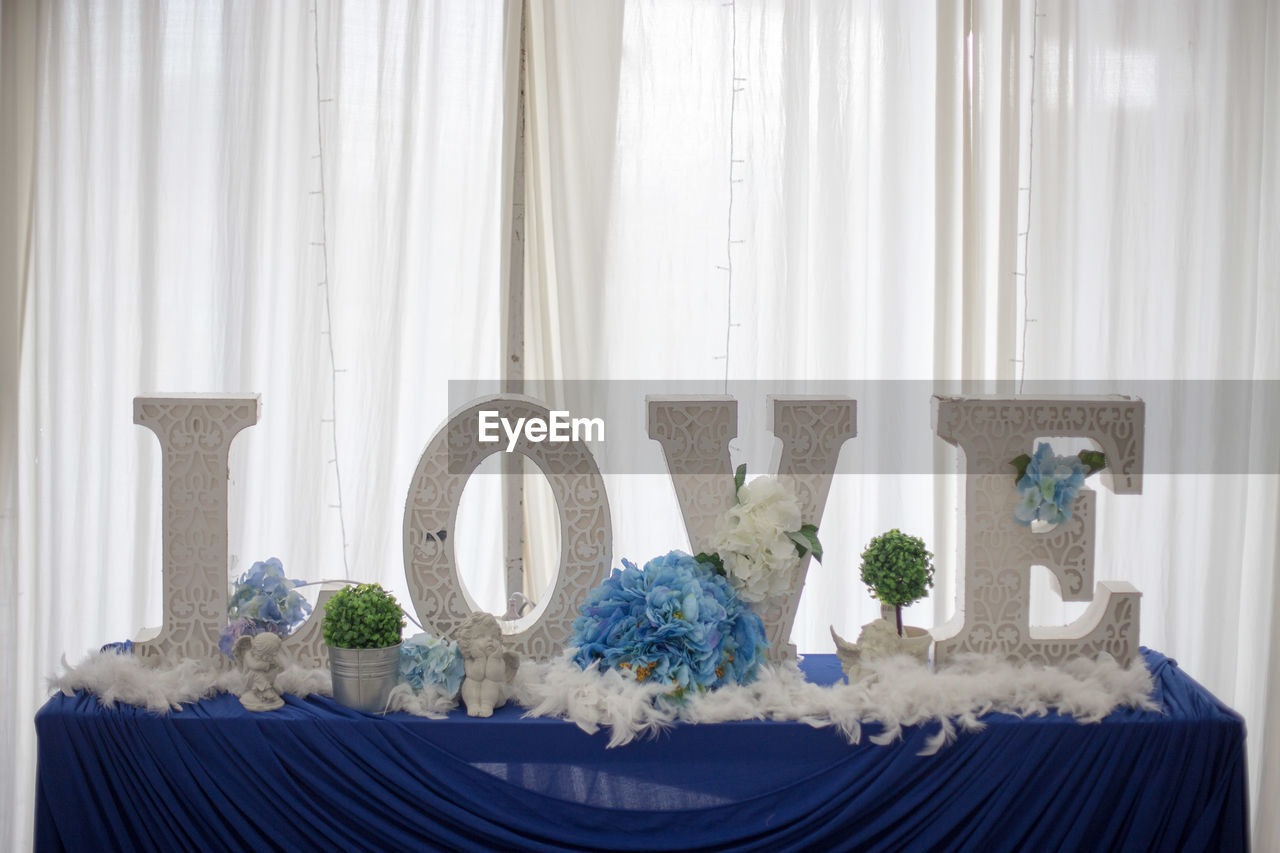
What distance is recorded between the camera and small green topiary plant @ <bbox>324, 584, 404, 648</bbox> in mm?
1814

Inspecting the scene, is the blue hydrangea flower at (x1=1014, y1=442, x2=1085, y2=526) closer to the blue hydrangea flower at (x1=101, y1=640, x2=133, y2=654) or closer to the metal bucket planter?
the metal bucket planter

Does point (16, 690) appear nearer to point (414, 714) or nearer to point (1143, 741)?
point (414, 714)

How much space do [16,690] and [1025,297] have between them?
2526 millimetres

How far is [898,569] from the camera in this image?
6.32ft

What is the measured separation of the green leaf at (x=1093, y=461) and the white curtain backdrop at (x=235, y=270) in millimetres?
1370

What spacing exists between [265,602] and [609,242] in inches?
45.6

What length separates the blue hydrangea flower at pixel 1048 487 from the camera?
76.0 inches

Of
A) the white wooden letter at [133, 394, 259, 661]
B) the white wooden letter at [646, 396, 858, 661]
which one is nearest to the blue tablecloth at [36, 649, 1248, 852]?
the white wooden letter at [133, 394, 259, 661]

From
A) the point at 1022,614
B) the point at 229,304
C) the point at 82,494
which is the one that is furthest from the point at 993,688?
Answer: the point at 82,494

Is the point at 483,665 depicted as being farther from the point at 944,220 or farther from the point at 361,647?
the point at 944,220

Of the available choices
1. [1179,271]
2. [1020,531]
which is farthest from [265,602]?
[1179,271]

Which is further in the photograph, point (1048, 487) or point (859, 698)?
point (1048, 487)

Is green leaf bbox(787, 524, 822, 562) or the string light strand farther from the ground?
the string light strand

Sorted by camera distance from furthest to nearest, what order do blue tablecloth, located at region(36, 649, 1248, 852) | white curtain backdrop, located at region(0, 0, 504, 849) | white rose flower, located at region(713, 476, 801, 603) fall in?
white curtain backdrop, located at region(0, 0, 504, 849)
white rose flower, located at region(713, 476, 801, 603)
blue tablecloth, located at region(36, 649, 1248, 852)
